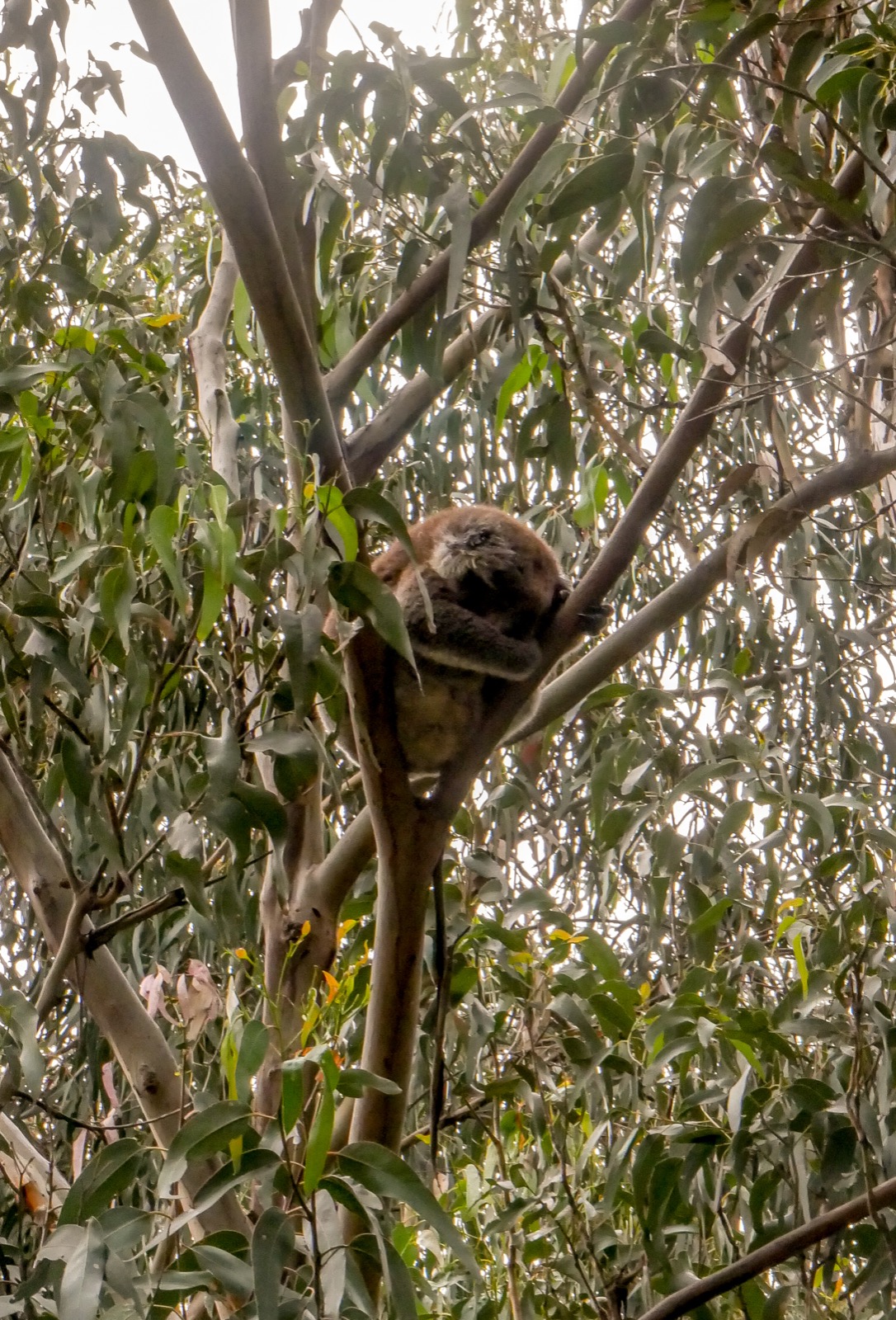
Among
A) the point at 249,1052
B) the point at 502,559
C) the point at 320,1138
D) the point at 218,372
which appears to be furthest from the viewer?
the point at 502,559

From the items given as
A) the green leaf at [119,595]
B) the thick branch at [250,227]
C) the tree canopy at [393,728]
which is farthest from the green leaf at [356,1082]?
the thick branch at [250,227]

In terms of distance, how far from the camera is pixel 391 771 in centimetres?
164

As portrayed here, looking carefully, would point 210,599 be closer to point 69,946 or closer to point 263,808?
point 263,808

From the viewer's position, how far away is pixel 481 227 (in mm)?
1738

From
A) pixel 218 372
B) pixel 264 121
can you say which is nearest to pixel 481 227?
pixel 264 121

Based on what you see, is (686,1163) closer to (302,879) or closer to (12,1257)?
(302,879)

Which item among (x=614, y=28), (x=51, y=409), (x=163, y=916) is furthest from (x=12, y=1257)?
(x=614, y=28)

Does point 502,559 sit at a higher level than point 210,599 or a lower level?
higher

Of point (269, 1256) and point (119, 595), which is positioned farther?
point (119, 595)

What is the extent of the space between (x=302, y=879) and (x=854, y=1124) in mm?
878

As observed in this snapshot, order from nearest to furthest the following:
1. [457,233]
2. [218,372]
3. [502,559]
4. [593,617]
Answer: [457,233] → [593,617] → [218,372] → [502,559]

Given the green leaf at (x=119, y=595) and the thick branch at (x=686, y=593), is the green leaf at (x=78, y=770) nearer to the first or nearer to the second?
the green leaf at (x=119, y=595)

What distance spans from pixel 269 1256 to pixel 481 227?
1280 millimetres

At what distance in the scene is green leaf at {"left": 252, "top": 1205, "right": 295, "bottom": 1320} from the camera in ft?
3.85
